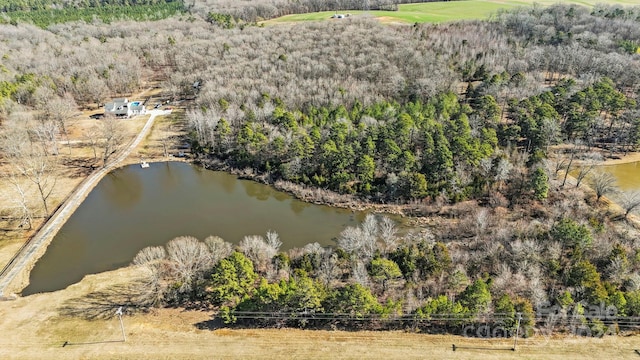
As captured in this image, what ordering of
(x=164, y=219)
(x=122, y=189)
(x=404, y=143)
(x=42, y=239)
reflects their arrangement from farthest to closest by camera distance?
1. (x=122, y=189)
2. (x=404, y=143)
3. (x=164, y=219)
4. (x=42, y=239)

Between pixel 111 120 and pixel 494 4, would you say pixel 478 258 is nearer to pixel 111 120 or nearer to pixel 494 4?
pixel 111 120

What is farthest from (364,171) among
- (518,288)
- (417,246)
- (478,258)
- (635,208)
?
(635,208)

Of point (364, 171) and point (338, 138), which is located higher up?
point (338, 138)

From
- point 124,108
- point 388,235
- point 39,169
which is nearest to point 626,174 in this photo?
point 388,235

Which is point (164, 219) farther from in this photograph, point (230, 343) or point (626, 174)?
point (626, 174)

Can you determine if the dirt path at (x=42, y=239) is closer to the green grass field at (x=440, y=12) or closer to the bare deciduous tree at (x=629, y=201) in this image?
the bare deciduous tree at (x=629, y=201)

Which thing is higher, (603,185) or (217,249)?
(217,249)

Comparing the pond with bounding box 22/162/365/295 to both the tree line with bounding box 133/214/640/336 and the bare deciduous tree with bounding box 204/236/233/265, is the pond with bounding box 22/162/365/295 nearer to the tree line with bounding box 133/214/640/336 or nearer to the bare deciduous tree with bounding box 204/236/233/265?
the bare deciduous tree with bounding box 204/236/233/265

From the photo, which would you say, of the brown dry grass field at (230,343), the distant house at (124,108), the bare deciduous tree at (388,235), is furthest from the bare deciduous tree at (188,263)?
the distant house at (124,108)
